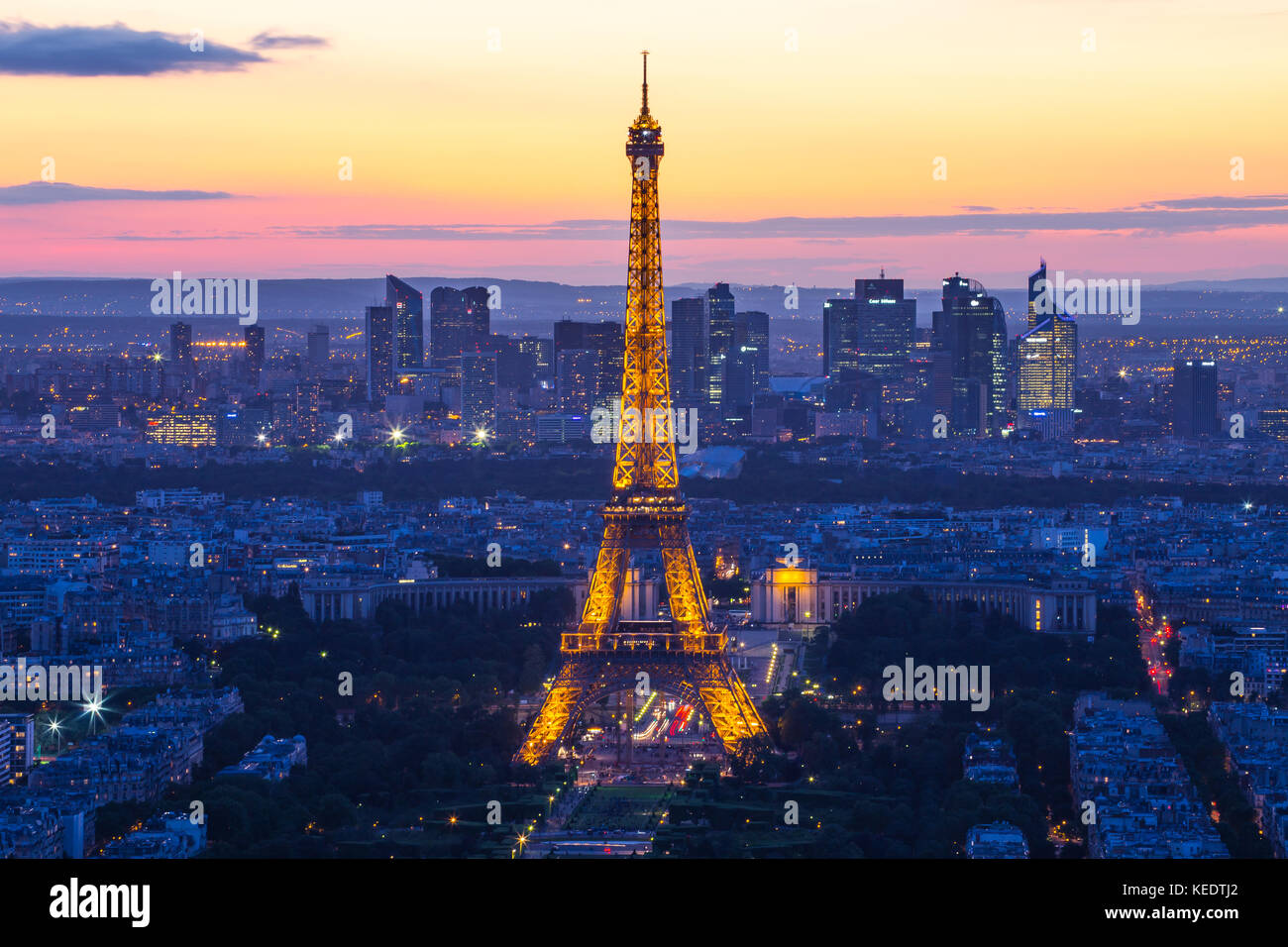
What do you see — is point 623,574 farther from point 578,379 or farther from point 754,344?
point 754,344

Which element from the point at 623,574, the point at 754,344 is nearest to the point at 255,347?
the point at 754,344

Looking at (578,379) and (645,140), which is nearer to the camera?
(645,140)

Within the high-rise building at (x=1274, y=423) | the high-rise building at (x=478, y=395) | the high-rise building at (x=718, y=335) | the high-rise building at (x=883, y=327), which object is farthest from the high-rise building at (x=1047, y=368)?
the high-rise building at (x=478, y=395)

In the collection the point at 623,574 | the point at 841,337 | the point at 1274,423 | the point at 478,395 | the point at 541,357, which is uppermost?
the point at 841,337

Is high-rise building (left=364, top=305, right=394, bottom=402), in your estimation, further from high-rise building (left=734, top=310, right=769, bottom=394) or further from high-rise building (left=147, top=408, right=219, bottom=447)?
high-rise building (left=734, top=310, right=769, bottom=394)

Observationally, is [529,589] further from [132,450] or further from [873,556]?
[132,450]

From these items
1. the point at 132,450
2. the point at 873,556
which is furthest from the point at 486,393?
the point at 873,556
